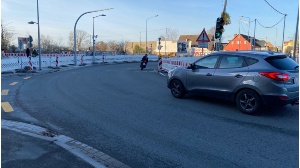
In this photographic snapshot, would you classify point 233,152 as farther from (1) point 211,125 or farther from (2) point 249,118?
(2) point 249,118

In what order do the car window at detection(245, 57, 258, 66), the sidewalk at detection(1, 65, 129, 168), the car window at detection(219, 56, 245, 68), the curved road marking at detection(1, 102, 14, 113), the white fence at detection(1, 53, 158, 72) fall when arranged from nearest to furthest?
the sidewalk at detection(1, 65, 129, 168), the car window at detection(245, 57, 258, 66), the car window at detection(219, 56, 245, 68), the curved road marking at detection(1, 102, 14, 113), the white fence at detection(1, 53, 158, 72)

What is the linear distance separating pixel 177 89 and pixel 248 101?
2650 mm

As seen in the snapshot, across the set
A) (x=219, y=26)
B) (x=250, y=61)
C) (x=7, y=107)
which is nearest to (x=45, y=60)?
(x=219, y=26)

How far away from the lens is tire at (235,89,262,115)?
669cm

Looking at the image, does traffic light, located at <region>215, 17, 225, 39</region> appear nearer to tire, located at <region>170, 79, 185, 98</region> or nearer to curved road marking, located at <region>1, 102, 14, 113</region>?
tire, located at <region>170, 79, 185, 98</region>

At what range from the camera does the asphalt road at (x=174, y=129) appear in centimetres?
429

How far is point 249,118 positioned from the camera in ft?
21.5

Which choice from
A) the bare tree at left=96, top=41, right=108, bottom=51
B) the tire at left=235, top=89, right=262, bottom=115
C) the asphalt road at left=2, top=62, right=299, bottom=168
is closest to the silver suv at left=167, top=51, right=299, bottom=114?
the tire at left=235, top=89, right=262, bottom=115

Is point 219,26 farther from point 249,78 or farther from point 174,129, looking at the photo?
point 174,129

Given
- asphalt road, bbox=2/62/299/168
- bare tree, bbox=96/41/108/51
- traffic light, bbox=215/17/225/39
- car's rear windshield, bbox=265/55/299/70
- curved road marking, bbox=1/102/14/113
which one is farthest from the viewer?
bare tree, bbox=96/41/108/51

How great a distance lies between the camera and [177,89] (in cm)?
901

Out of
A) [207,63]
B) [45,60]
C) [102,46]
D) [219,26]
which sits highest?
[102,46]

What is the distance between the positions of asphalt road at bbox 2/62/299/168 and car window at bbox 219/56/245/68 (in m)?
1.17

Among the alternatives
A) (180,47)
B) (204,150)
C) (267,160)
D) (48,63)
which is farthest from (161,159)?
(180,47)
